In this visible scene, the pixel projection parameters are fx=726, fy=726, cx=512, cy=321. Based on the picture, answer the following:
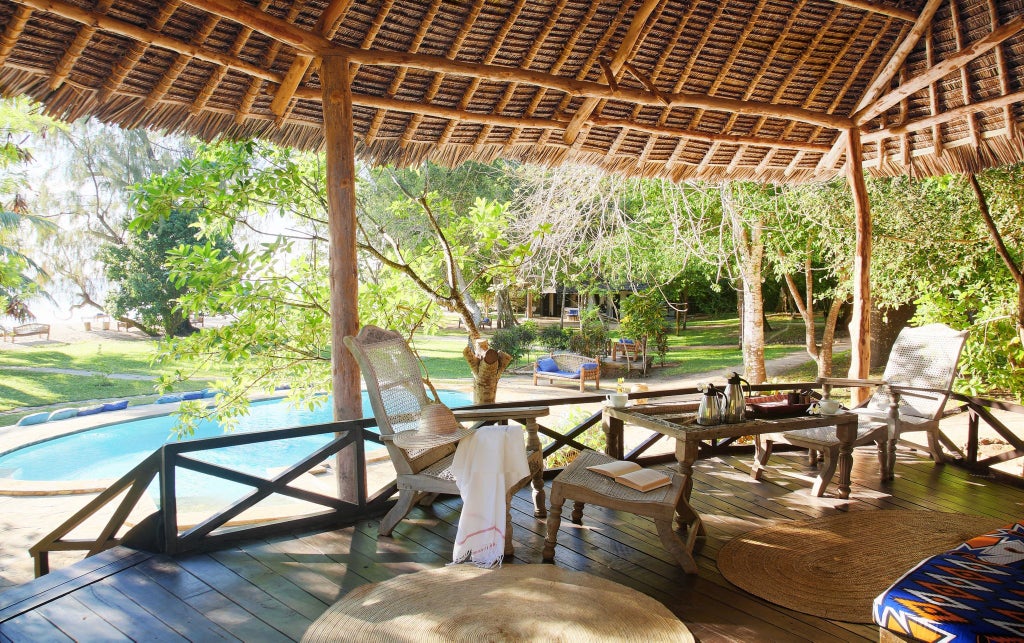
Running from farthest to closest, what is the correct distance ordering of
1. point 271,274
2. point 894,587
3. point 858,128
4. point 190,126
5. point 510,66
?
point 271,274
point 858,128
point 510,66
point 190,126
point 894,587

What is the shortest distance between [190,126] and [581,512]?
336 centimetres

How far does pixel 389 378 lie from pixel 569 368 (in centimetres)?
1149

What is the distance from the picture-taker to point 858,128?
6.13 metres

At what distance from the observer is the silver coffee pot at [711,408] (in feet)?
12.8

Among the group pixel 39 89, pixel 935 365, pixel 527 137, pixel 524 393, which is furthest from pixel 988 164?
pixel 524 393

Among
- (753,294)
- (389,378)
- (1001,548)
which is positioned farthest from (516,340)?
(1001,548)

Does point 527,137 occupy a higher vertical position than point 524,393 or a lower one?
higher

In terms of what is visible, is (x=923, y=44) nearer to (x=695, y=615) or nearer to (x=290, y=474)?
(x=695, y=615)

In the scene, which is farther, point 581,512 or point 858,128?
point 858,128

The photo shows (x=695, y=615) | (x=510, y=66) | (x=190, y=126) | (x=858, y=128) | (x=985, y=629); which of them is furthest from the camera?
(x=858, y=128)

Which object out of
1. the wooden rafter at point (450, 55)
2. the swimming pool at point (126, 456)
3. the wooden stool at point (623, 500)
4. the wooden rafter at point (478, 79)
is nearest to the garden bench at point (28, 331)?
the swimming pool at point (126, 456)

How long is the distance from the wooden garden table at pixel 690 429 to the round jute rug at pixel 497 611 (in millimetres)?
566

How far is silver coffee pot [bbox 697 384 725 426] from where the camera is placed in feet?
12.8

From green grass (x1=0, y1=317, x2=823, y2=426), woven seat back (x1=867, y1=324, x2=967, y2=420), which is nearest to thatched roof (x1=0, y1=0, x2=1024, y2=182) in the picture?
woven seat back (x1=867, y1=324, x2=967, y2=420)
